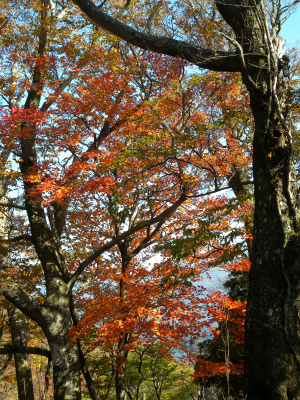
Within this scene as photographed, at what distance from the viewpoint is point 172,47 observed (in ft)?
14.9

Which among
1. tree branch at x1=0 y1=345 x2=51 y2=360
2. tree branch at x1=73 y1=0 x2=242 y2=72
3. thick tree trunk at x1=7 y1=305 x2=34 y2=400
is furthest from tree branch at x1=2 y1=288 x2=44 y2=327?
tree branch at x1=73 y1=0 x2=242 y2=72

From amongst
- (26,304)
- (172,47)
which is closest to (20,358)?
(26,304)

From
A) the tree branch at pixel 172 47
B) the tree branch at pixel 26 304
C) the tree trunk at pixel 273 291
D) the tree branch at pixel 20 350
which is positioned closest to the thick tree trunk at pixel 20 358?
the tree branch at pixel 20 350

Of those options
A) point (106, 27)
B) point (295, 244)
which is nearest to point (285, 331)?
point (295, 244)

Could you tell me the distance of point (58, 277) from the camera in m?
8.52

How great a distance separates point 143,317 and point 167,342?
88 cm

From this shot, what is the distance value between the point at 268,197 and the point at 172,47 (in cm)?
259

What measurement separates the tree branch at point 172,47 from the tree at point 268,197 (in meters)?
0.01

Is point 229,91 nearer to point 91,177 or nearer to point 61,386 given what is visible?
point 91,177

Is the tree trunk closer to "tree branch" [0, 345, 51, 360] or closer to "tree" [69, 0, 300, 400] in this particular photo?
"tree" [69, 0, 300, 400]

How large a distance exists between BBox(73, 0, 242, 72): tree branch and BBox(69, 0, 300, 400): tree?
0.01 metres

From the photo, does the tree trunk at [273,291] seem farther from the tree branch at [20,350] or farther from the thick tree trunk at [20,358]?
the thick tree trunk at [20,358]

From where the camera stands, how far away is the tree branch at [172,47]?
4.28 metres

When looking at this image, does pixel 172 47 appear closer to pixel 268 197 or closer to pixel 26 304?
pixel 268 197
